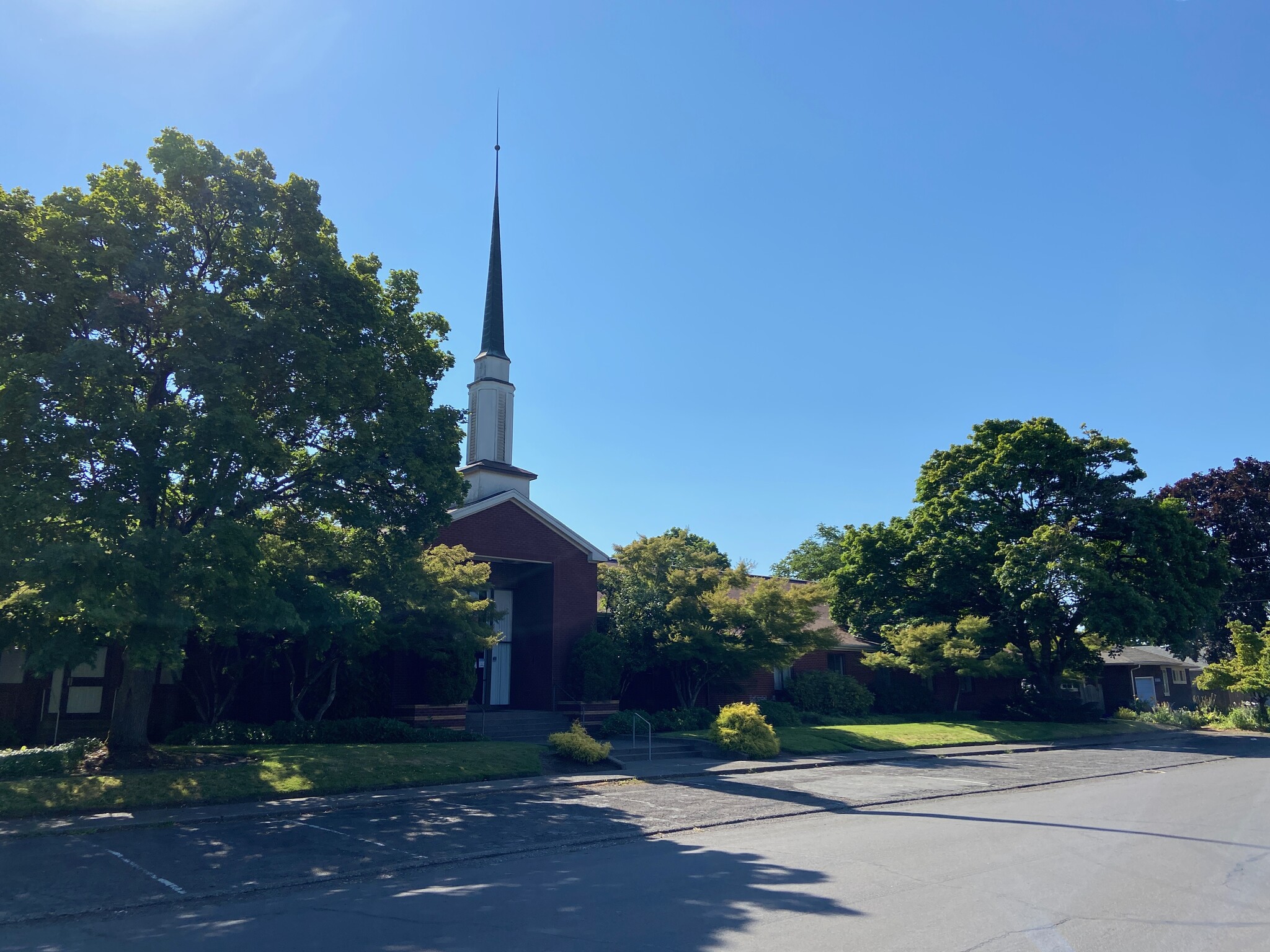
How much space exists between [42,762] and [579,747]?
381 inches

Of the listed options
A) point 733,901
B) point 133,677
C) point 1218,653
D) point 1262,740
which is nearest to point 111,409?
point 133,677

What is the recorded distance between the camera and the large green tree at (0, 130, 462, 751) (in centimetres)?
1247

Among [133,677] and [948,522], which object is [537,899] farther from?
[948,522]

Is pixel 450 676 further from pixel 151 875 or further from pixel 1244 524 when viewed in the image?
pixel 1244 524

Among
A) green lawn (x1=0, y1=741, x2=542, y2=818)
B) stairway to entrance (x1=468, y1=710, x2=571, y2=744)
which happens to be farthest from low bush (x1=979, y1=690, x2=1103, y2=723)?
green lawn (x1=0, y1=741, x2=542, y2=818)

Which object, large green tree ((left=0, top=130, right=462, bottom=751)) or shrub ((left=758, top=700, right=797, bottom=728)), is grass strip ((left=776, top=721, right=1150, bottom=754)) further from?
large green tree ((left=0, top=130, right=462, bottom=751))

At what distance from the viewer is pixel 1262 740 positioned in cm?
3086

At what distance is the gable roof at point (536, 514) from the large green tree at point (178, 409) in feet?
26.8

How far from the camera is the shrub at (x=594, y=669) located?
24609 mm

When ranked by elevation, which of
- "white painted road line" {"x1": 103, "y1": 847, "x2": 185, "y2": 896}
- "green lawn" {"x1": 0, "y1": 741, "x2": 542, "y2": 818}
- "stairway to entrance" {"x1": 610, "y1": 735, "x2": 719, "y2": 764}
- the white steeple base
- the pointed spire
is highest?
the pointed spire

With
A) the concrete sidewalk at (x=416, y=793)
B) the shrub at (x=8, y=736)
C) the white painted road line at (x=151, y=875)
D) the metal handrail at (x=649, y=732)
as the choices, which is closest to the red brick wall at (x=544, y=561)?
the metal handrail at (x=649, y=732)

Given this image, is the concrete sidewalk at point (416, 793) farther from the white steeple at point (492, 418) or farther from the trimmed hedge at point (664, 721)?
the white steeple at point (492, 418)

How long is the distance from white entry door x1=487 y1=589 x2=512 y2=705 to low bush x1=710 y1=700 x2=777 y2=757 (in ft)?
24.5

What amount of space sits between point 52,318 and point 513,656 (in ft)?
55.9
